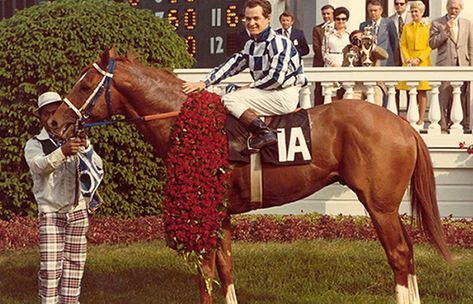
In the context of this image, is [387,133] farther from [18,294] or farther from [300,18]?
[300,18]

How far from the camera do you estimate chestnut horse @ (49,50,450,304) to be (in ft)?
24.1

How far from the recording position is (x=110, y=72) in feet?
23.9

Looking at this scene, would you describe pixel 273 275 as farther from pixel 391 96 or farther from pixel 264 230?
pixel 391 96

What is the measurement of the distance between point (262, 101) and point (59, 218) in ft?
6.03

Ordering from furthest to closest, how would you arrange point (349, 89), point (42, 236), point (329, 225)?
point (349, 89)
point (329, 225)
point (42, 236)

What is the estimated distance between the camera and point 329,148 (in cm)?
750

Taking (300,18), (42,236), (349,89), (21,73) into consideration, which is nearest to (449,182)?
(349,89)

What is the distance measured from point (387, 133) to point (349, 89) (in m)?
4.77

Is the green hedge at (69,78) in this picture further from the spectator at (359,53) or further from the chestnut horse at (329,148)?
the chestnut horse at (329,148)

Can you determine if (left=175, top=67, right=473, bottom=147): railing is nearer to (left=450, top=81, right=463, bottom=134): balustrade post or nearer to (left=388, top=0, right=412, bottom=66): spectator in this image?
(left=450, top=81, right=463, bottom=134): balustrade post

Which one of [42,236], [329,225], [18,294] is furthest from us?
[329,225]

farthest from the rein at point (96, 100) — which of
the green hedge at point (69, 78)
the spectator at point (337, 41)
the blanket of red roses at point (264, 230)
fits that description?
the spectator at point (337, 41)

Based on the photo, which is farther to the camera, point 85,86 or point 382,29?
point 382,29

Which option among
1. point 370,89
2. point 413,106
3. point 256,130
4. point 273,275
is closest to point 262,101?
point 256,130
